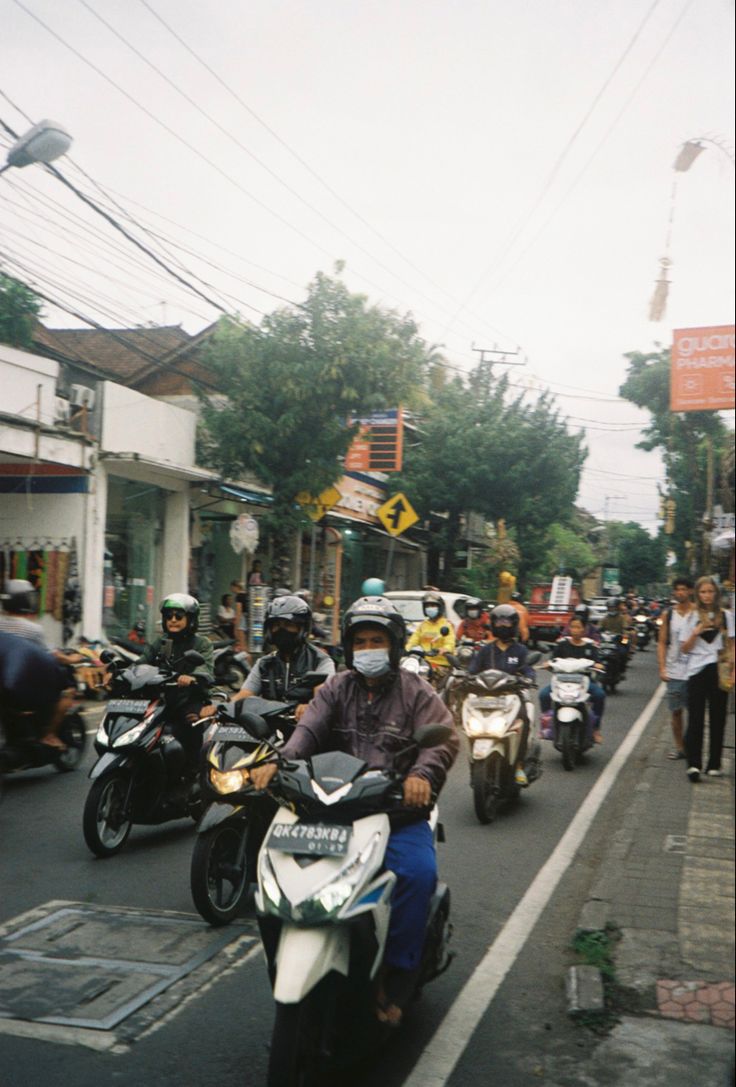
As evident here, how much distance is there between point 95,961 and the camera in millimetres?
4707

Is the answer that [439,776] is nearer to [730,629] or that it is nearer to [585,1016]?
[585,1016]

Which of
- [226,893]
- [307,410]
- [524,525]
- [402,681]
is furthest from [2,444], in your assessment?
[524,525]

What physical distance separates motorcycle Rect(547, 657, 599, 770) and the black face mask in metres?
4.53

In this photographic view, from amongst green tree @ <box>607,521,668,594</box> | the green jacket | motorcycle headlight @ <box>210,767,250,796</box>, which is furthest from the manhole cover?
green tree @ <box>607,521,668,594</box>

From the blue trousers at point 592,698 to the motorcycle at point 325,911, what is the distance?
716cm

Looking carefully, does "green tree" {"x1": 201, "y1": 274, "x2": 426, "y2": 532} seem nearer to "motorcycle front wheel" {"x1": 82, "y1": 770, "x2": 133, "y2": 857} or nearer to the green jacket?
the green jacket

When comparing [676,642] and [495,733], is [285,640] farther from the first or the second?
[676,642]

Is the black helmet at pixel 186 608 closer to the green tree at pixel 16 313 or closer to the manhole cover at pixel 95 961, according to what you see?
the manhole cover at pixel 95 961

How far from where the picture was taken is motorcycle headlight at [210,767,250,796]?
536 centimetres

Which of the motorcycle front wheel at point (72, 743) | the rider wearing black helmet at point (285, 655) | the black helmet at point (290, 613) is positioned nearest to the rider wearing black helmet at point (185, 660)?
the rider wearing black helmet at point (285, 655)

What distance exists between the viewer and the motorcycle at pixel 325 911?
3.19 m

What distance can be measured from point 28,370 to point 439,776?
1327 cm

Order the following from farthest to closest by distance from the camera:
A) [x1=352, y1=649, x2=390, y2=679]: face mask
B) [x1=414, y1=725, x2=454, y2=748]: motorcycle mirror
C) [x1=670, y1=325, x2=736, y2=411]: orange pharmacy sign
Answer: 1. [x1=670, y1=325, x2=736, y2=411]: orange pharmacy sign
2. [x1=352, y1=649, x2=390, y2=679]: face mask
3. [x1=414, y1=725, x2=454, y2=748]: motorcycle mirror

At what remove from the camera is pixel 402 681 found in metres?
4.39
